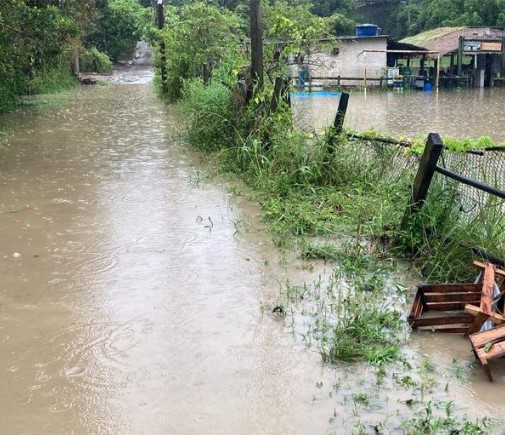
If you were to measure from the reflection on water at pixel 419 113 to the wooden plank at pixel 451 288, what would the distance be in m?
5.09

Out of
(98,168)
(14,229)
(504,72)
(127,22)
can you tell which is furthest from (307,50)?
(127,22)

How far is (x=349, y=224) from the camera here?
6.39 m

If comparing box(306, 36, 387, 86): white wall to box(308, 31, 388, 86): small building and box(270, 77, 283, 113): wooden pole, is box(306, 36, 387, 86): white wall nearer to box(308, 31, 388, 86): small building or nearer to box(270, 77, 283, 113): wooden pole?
box(308, 31, 388, 86): small building

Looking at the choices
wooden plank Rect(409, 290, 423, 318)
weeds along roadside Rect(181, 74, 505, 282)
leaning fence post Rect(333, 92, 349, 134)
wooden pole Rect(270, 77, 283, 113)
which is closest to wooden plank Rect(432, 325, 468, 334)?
wooden plank Rect(409, 290, 423, 318)

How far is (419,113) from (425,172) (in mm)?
18323

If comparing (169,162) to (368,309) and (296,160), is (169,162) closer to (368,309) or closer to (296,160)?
(296,160)

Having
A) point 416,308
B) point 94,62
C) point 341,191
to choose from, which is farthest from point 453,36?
point 416,308

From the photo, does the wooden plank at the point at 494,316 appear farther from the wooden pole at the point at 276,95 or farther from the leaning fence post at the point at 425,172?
the wooden pole at the point at 276,95

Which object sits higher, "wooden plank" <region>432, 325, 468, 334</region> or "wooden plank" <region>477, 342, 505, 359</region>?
"wooden plank" <region>477, 342, 505, 359</region>

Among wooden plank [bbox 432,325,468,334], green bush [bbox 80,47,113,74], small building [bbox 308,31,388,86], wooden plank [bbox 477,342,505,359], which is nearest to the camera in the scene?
→ wooden plank [bbox 477,342,505,359]

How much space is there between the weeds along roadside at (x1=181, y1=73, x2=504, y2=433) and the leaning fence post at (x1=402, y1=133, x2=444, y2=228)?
95 mm

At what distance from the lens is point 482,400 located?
3.37m

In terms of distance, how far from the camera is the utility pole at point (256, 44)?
937 cm

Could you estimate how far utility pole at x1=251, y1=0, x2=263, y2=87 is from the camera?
369 inches
